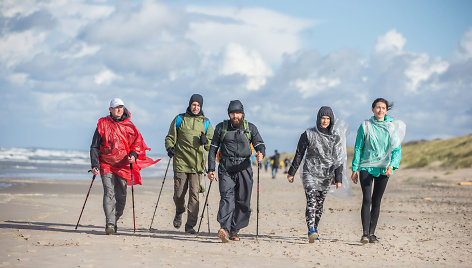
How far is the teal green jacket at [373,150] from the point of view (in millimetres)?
9117

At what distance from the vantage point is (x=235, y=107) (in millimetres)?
9219

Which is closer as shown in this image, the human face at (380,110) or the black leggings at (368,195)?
the black leggings at (368,195)

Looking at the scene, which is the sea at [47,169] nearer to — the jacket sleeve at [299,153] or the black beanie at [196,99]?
the black beanie at [196,99]

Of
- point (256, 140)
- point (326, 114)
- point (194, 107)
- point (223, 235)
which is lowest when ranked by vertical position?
point (223, 235)

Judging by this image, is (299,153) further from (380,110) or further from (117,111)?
(117,111)

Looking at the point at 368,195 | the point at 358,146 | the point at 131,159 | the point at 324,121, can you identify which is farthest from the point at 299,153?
the point at 131,159

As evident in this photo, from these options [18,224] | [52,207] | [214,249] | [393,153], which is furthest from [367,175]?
[52,207]

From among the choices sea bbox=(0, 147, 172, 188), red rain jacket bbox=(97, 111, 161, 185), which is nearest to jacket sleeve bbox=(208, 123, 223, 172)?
red rain jacket bbox=(97, 111, 161, 185)

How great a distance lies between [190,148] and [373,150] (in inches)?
114

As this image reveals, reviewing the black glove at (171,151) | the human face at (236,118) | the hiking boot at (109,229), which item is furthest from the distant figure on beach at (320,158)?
the hiking boot at (109,229)

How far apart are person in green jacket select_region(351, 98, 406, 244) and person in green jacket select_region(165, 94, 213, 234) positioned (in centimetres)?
247

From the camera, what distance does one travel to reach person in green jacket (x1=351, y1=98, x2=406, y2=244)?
29.9 ft

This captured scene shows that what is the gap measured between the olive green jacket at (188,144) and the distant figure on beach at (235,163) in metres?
0.82

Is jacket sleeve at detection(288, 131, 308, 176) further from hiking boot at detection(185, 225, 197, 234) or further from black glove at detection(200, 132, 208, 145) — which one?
hiking boot at detection(185, 225, 197, 234)
